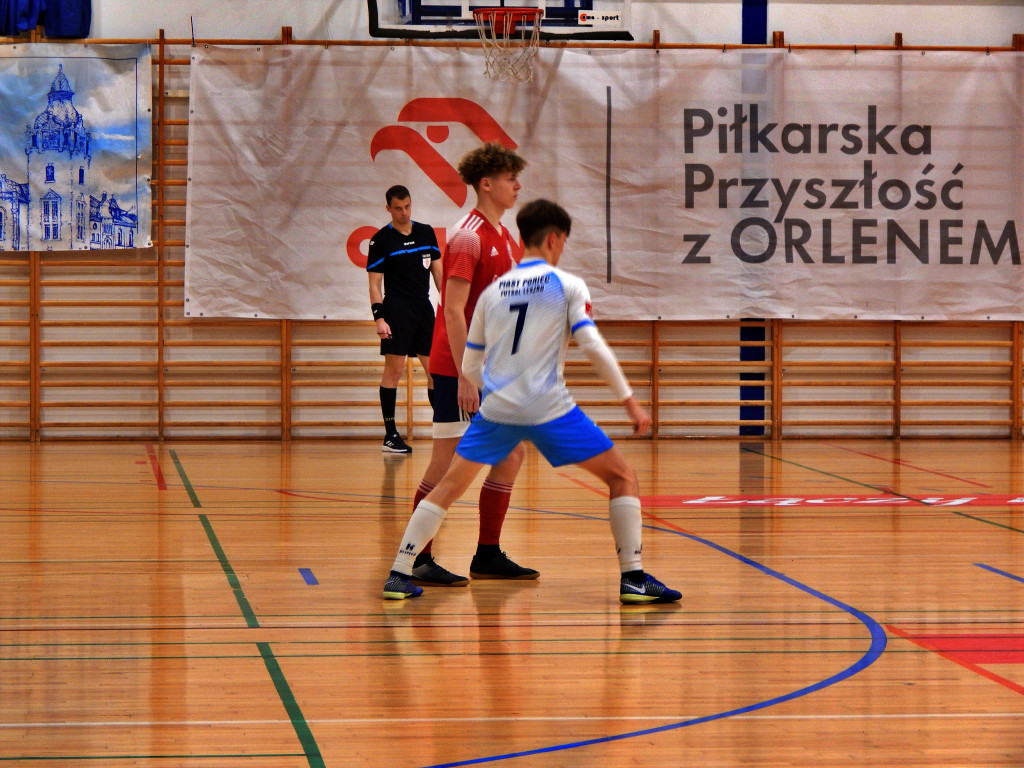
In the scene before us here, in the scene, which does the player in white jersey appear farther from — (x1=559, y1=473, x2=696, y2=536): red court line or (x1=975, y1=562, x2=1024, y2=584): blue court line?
(x1=559, y1=473, x2=696, y2=536): red court line

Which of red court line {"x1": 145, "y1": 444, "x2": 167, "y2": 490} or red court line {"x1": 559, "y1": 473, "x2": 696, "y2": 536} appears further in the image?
red court line {"x1": 145, "y1": 444, "x2": 167, "y2": 490}

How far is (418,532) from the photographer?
4.09 meters

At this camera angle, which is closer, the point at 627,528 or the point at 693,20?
the point at 627,528

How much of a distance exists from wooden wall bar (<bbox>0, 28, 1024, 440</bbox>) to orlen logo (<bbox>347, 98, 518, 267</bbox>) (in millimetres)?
667

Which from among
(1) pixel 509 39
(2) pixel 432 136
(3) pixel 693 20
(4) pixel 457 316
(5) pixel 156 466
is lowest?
(5) pixel 156 466

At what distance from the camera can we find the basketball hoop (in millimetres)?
9633

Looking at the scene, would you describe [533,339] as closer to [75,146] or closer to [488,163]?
[488,163]

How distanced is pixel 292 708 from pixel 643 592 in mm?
1486

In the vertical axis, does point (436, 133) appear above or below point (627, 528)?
above

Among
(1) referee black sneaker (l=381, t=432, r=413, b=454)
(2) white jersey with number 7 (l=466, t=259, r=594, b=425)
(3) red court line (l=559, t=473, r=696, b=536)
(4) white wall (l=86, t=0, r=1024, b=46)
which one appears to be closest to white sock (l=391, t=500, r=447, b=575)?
(2) white jersey with number 7 (l=466, t=259, r=594, b=425)

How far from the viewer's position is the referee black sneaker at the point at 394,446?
30.0 ft

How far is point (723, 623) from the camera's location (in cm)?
380

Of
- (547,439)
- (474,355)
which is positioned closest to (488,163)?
(474,355)

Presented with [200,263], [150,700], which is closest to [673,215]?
[200,263]
